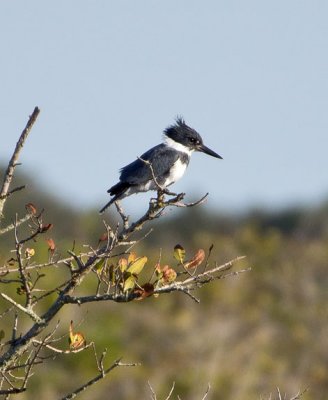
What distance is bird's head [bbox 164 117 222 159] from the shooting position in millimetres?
10984

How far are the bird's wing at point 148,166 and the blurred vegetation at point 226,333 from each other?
1493cm

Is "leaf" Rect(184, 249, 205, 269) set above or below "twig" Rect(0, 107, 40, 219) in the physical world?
below

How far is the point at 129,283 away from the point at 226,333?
2447cm

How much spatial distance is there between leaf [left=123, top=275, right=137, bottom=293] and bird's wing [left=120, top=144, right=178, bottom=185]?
3178 millimetres

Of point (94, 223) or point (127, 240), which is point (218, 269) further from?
point (94, 223)

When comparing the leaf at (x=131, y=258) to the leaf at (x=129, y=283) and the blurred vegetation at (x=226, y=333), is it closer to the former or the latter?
the leaf at (x=129, y=283)

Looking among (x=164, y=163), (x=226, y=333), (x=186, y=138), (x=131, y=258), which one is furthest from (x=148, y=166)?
(x=226, y=333)

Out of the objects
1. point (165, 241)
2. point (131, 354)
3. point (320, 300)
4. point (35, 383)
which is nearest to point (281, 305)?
point (320, 300)

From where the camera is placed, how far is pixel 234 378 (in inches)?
1095

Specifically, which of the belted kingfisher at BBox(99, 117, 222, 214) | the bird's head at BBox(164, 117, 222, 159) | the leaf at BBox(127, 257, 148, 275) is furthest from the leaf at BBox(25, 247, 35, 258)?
the bird's head at BBox(164, 117, 222, 159)

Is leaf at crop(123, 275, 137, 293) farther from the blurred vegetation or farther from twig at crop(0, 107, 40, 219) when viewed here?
the blurred vegetation

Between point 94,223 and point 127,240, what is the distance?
52325 mm

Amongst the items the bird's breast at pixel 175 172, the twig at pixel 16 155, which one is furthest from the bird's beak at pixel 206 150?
the twig at pixel 16 155

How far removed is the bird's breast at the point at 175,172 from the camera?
33.0 feet
